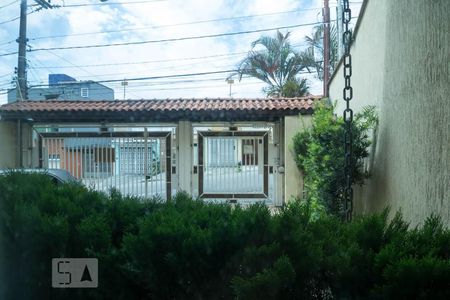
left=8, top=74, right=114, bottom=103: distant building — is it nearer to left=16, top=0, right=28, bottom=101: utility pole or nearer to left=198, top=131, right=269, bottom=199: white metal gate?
left=16, top=0, right=28, bottom=101: utility pole

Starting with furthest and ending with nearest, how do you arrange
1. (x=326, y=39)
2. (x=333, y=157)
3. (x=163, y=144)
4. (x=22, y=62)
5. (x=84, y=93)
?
(x=84, y=93), (x=22, y=62), (x=326, y=39), (x=163, y=144), (x=333, y=157)

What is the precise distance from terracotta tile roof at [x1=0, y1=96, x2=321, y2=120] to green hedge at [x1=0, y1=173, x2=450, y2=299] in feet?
34.0

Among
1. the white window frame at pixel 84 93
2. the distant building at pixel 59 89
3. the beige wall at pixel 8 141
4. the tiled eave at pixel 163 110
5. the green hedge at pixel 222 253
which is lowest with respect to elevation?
the green hedge at pixel 222 253

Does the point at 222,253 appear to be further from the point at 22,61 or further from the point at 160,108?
the point at 22,61

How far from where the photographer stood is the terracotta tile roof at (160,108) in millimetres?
12969

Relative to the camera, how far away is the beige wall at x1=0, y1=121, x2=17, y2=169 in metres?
13.6

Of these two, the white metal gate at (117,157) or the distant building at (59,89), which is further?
the distant building at (59,89)

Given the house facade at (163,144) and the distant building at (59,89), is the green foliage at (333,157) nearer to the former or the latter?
the house facade at (163,144)

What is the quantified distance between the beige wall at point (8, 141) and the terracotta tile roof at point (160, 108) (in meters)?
0.40

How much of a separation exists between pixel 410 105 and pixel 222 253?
109 inches

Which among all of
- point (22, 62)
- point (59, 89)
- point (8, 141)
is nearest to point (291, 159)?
point (8, 141)

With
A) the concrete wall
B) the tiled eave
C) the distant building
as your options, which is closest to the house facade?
the tiled eave

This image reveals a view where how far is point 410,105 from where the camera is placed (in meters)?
4.08

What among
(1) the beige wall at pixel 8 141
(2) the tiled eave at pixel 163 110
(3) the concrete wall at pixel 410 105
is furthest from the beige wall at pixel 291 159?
(1) the beige wall at pixel 8 141
